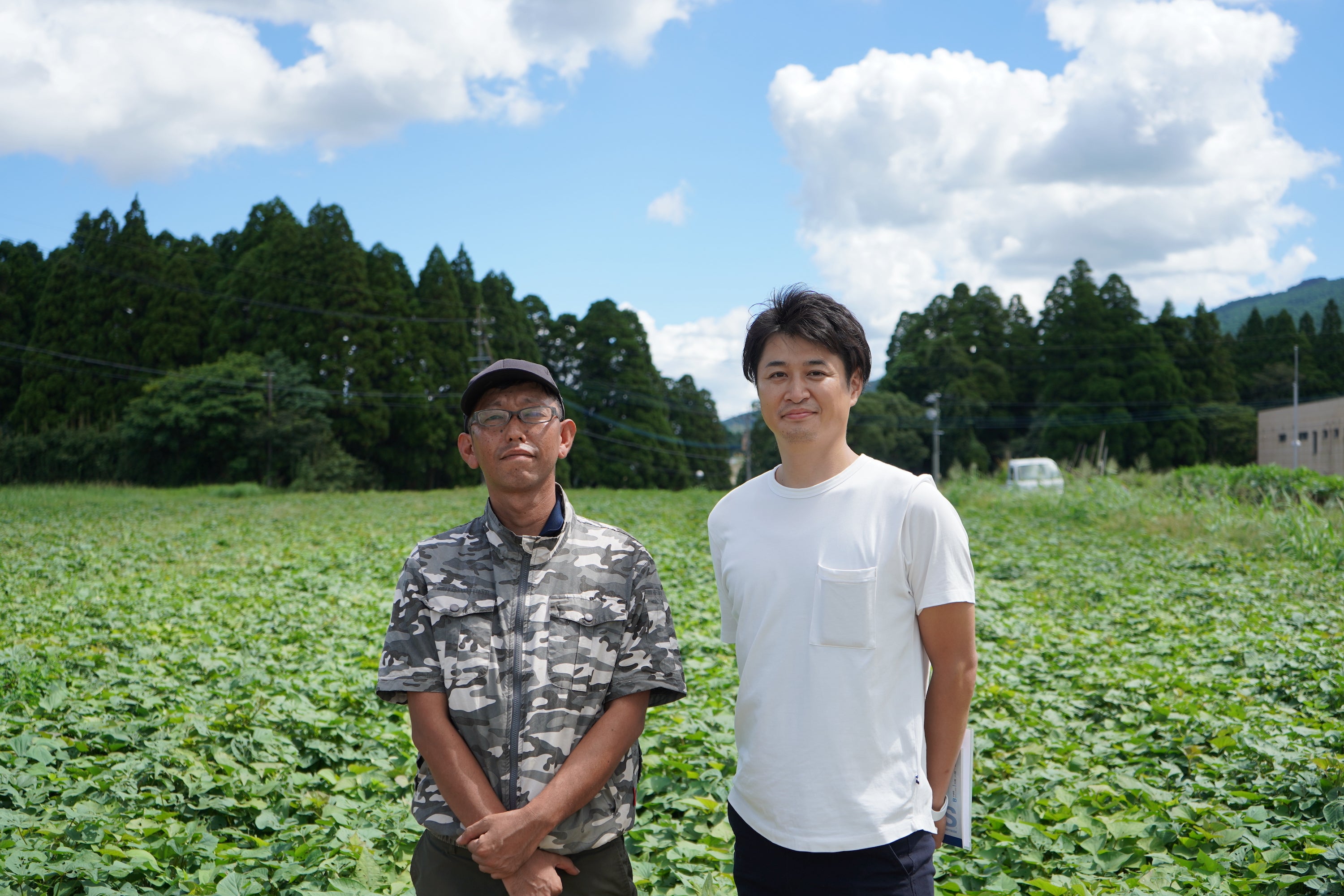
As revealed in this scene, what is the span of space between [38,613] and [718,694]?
17.2 feet

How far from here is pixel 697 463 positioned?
180 feet

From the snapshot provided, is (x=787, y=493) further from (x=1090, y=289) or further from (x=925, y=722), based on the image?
(x=1090, y=289)

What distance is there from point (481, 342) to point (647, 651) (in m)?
38.1

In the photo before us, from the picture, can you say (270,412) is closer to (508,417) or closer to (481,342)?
(481,342)

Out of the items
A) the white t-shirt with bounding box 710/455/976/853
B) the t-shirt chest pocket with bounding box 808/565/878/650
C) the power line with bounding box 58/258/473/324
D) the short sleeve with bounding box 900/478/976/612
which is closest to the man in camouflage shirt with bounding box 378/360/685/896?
the white t-shirt with bounding box 710/455/976/853

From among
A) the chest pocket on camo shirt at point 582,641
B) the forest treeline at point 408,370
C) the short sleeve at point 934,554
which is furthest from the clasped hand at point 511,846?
the forest treeline at point 408,370

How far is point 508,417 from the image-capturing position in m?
2.07

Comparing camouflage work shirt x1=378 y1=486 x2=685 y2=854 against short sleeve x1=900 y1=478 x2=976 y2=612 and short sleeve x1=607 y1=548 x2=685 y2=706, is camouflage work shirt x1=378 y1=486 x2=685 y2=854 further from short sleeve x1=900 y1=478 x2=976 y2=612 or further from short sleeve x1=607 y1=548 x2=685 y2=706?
short sleeve x1=900 y1=478 x2=976 y2=612

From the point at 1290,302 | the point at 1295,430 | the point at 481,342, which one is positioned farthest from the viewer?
the point at 1290,302

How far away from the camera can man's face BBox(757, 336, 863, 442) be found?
2004mm

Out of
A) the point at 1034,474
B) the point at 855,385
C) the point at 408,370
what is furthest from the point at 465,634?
the point at 408,370

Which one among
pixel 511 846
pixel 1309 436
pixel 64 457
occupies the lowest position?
pixel 511 846

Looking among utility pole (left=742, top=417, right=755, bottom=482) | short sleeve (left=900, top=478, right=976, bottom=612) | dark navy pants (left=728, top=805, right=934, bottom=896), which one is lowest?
dark navy pants (left=728, top=805, right=934, bottom=896)

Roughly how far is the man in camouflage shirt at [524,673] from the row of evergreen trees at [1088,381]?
38.9m
